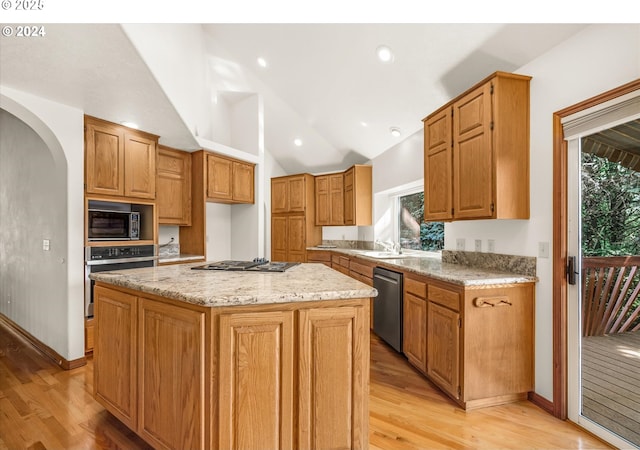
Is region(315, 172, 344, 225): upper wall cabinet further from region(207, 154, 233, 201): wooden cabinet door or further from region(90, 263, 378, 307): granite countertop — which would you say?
region(90, 263, 378, 307): granite countertop

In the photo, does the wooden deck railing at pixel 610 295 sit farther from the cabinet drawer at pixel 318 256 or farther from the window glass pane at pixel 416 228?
the cabinet drawer at pixel 318 256

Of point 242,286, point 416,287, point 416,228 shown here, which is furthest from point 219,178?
point 242,286

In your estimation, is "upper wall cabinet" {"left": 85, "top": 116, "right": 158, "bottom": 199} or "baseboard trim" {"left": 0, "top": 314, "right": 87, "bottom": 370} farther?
"upper wall cabinet" {"left": 85, "top": 116, "right": 158, "bottom": 199}

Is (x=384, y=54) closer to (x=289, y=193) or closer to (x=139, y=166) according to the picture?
(x=139, y=166)

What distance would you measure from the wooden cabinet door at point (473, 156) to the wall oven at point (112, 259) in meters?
3.19

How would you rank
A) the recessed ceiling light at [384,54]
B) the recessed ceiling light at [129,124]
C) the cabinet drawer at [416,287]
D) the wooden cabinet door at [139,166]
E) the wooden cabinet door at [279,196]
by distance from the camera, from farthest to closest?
the wooden cabinet door at [279,196]
the wooden cabinet door at [139,166]
the recessed ceiling light at [129,124]
the recessed ceiling light at [384,54]
the cabinet drawer at [416,287]

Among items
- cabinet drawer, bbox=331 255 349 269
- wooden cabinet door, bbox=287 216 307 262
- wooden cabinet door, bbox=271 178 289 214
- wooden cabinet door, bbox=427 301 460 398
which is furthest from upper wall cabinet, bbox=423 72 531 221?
wooden cabinet door, bbox=271 178 289 214

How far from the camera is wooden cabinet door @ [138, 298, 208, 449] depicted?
1424 millimetres

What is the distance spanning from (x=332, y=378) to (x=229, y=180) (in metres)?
A: 3.62

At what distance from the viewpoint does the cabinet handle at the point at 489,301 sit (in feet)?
6.97

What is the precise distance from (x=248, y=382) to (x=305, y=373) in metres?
0.26

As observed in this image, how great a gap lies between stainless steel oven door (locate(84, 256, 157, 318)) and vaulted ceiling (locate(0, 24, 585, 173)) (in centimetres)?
143

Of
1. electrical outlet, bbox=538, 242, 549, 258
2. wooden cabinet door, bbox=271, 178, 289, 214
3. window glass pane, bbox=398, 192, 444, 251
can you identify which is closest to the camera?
electrical outlet, bbox=538, 242, 549, 258

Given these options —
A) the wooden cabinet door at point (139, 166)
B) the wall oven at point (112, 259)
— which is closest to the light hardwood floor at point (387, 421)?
the wall oven at point (112, 259)
